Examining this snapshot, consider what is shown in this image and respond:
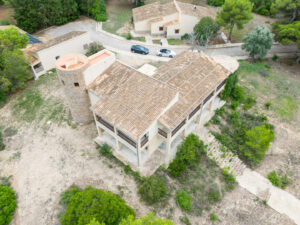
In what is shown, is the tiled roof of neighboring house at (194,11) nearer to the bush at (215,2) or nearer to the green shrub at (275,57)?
the bush at (215,2)

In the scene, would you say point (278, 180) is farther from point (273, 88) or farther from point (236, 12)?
point (236, 12)

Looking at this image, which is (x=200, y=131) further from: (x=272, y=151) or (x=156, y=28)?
(x=156, y=28)

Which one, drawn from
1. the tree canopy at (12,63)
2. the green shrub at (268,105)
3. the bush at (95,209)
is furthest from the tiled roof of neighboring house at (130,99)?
the green shrub at (268,105)

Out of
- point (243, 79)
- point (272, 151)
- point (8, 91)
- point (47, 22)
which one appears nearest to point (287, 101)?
point (243, 79)

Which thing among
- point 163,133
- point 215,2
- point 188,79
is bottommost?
point 163,133

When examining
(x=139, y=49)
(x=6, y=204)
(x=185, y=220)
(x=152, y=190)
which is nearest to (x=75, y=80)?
(x=6, y=204)

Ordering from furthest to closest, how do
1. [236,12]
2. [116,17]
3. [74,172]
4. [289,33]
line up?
1. [116,17]
2. [236,12]
3. [289,33]
4. [74,172]

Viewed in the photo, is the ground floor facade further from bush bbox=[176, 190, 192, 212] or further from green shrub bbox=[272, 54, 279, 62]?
green shrub bbox=[272, 54, 279, 62]
